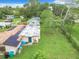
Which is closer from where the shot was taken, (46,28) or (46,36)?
(46,36)

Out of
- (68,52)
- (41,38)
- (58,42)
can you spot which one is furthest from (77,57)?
(41,38)

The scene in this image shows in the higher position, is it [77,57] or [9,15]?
[9,15]

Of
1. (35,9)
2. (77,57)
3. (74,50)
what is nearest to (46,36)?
(74,50)

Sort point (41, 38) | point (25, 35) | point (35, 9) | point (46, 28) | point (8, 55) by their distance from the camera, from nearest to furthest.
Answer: point (8, 55)
point (25, 35)
point (41, 38)
point (46, 28)
point (35, 9)

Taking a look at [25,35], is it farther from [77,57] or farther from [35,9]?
[35,9]

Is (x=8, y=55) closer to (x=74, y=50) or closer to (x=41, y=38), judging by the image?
(x=74, y=50)

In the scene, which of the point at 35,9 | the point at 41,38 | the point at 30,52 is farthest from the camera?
the point at 35,9
